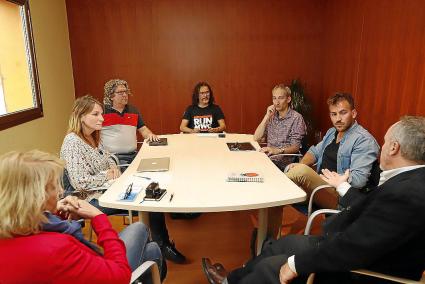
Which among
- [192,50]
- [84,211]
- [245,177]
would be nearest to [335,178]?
[245,177]

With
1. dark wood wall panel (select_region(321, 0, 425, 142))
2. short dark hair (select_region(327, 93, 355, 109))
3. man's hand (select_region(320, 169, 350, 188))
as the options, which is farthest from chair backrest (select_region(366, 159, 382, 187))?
dark wood wall panel (select_region(321, 0, 425, 142))

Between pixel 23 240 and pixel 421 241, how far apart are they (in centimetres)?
137

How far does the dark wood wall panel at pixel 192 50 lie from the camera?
15.7ft

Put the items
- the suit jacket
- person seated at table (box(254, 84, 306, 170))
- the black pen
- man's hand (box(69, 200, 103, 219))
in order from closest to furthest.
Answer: the suit jacket, man's hand (box(69, 200, 103, 219)), the black pen, person seated at table (box(254, 84, 306, 170))

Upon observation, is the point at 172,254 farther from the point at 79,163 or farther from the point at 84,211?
the point at 84,211

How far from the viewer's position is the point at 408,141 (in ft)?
4.34

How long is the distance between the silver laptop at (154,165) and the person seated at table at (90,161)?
239 mm

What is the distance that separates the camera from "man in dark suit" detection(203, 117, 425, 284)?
114cm

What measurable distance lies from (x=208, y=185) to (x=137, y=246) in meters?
0.54

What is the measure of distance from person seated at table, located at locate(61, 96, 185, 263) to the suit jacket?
1.31 m

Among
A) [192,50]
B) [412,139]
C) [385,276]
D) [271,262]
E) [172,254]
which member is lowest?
[172,254]

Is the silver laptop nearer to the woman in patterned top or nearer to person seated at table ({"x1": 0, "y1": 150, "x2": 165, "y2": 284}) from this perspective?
the woman in patterned top

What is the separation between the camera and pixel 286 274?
139 cm

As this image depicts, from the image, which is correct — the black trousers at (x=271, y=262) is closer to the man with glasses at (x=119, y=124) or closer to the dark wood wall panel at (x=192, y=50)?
the man with glasses at (x=119, y=124)
